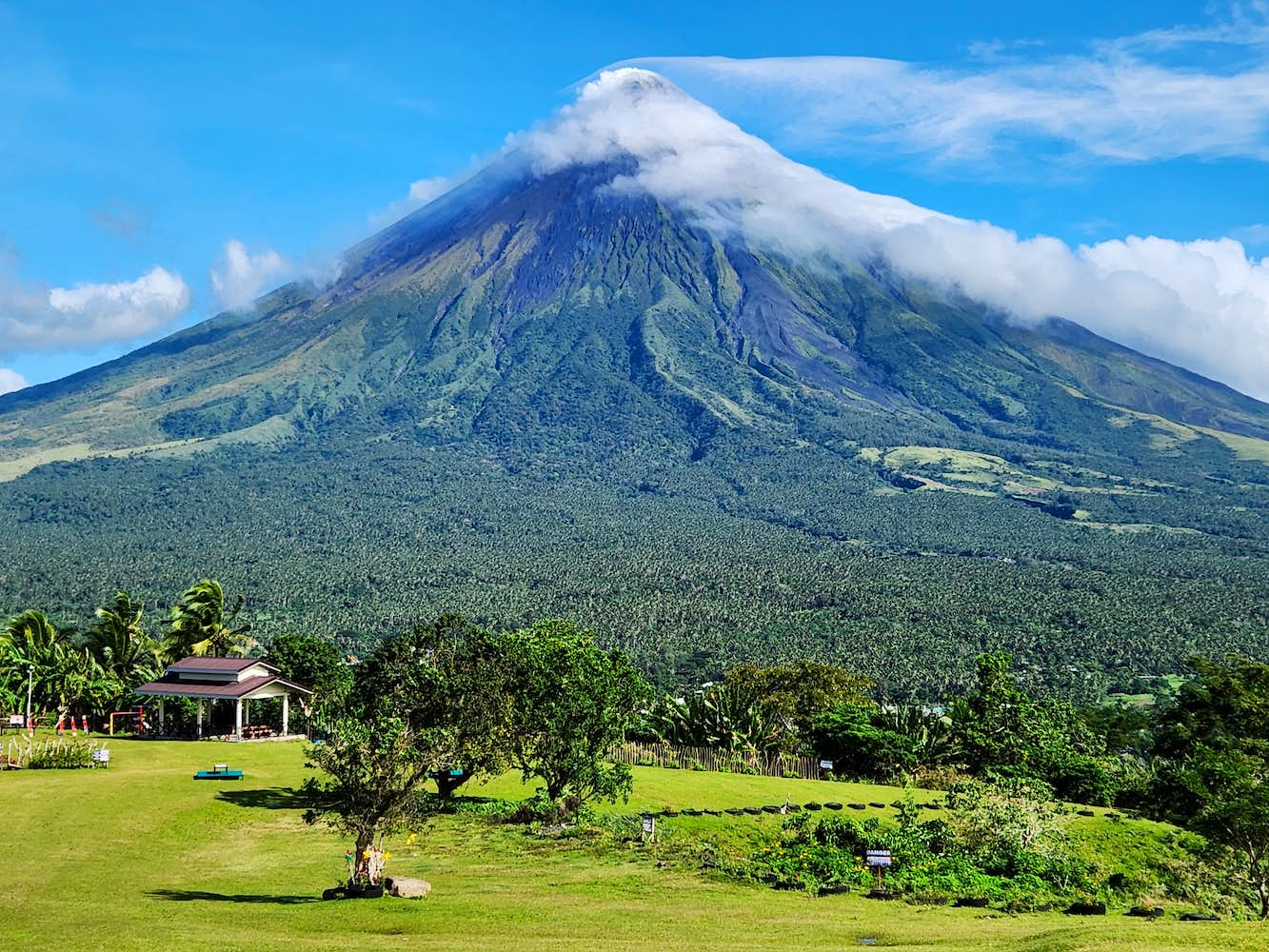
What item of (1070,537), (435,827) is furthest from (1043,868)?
(1070,537)

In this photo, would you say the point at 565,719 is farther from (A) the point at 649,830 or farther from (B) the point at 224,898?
(B) the point at 224,898

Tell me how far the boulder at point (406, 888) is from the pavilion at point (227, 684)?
24.6 meters

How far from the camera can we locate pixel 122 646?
185ft

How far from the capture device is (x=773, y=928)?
21.3 meters

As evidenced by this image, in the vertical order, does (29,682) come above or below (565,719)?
below

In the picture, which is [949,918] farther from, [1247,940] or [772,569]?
[772,569]

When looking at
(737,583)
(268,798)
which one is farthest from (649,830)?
(737,583)

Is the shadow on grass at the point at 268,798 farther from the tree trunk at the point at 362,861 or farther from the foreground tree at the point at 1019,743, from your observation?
the foreground tree at the point at 1019,743

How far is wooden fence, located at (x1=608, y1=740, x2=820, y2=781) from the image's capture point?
47344 mm

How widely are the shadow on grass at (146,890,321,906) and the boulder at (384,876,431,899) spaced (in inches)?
53.1

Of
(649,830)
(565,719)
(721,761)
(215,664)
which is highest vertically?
(565,719)

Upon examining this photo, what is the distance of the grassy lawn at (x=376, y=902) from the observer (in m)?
19.3

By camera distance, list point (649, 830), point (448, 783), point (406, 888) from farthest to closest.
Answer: point (448, 783) → point (649, 830) → point (406, 888)

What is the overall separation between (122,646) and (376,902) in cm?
3905
